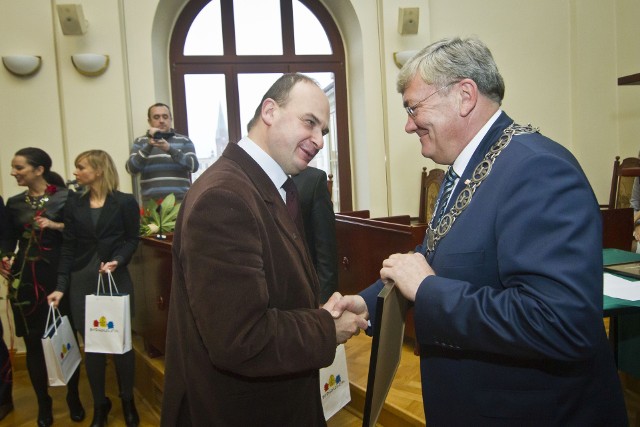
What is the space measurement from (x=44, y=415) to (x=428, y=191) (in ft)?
12.5

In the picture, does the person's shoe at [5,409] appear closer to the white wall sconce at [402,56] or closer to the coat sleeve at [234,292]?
the coat sleeve at [234,292]

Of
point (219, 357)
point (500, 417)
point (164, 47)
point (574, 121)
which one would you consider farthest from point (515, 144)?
point (574, 121)

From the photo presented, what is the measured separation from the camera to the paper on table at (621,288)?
164cm

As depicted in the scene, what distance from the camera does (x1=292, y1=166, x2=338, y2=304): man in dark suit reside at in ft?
9.14

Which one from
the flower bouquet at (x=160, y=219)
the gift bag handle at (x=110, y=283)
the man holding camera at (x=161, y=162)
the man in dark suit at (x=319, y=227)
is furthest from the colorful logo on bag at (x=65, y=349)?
the man holding camera at (x=161, y=162)

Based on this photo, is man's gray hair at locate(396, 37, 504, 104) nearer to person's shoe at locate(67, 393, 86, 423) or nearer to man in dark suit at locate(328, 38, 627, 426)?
man in dark suit at locate(328, 38, 627, 426)

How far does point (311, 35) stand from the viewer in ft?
A: 20.1

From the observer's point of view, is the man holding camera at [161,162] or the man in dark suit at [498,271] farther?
the man holding camera at [161,162]

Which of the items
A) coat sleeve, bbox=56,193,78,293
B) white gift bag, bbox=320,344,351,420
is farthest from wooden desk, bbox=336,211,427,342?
coat sleeve, bbox=56,193,78,293

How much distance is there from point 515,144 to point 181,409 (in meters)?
1.02

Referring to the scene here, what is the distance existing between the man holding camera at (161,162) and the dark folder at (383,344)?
3.44 m

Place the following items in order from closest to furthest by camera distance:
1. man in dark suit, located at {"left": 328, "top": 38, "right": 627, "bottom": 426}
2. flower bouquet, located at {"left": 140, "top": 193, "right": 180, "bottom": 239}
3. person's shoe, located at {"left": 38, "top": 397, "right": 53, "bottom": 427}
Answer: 1. man in dark suit, located at {"left": 328, "top": 38, "right": 627, "bottom": 426}
2. person's shoe, located at {"left": 38, "top": 397, "right": 53, "bottom": 427}
3. flower bouquet, located at {"left": 140, "top": 193, "right": 180, "bottom": 239}

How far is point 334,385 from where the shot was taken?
2502 mm

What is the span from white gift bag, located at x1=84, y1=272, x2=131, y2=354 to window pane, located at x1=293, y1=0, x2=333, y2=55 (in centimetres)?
404
